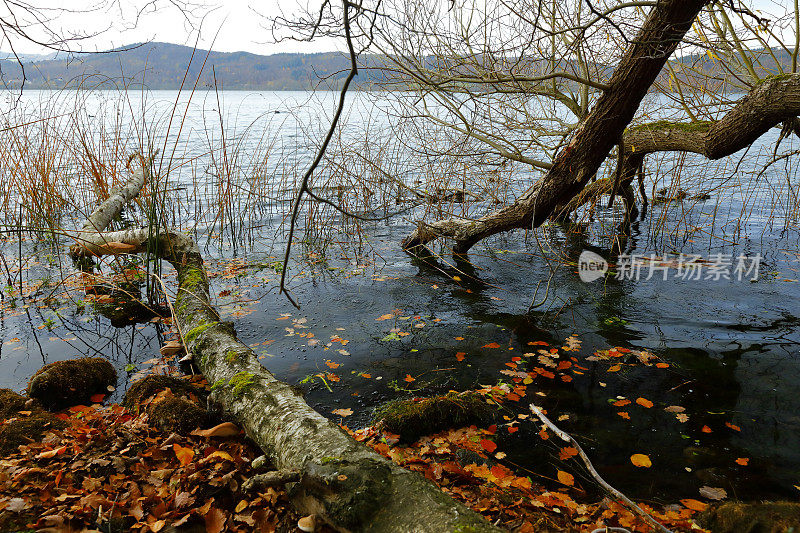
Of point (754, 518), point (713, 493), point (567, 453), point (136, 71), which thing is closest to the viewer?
point (754, 518)

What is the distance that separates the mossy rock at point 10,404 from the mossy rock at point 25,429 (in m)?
0.16

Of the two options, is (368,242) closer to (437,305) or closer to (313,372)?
(437,305)

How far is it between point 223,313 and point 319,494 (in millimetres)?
3750

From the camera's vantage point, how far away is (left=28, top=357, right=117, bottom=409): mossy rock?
345 cm

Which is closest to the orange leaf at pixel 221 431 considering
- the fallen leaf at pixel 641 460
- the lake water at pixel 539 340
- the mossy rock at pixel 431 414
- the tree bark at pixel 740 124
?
the lake water at pixel 539 340

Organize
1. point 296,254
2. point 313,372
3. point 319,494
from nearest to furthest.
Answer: point 319,494
point 313,372
point 296,254

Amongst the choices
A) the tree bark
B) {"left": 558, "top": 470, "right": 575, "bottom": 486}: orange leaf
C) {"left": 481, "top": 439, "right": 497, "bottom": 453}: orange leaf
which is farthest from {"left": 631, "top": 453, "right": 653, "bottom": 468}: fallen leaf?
the tree bark

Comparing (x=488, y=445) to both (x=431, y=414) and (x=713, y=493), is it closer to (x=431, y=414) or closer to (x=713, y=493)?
(x=431, y=414)

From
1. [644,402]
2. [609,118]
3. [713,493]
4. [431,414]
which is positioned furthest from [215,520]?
[609,118]

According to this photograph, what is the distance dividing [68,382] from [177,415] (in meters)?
1.27

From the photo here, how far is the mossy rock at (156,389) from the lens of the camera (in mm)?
3305

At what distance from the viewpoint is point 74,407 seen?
3516 mm

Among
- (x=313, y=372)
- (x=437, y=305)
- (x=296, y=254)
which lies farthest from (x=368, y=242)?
(x=313, y=372)

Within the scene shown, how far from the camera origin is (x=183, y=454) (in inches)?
103
